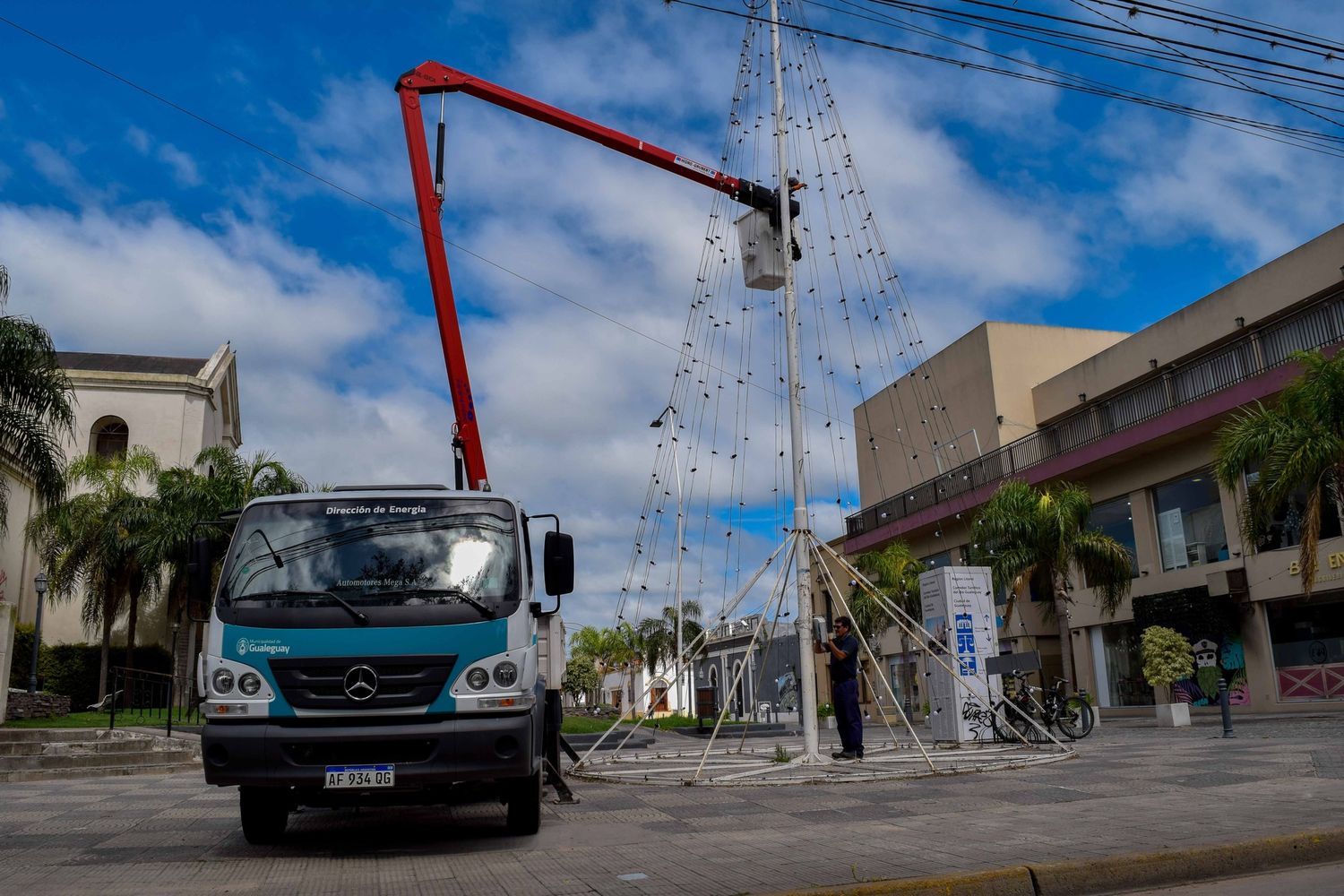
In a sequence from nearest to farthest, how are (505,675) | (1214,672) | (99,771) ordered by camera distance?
(505,675) < (99,771) < (1214,672)

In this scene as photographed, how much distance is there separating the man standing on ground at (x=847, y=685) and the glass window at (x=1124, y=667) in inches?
763

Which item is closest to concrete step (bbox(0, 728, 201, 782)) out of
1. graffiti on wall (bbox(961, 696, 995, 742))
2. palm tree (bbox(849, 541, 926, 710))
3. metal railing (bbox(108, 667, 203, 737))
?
metal railing (bbox(108, 667, 203, 737))

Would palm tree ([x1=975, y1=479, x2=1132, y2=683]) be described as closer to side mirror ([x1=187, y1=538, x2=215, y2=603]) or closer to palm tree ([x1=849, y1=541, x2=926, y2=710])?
palm tree ([x1=849, y1=541, x2=926, y2=710])

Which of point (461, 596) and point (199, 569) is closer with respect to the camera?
point (461, 596)

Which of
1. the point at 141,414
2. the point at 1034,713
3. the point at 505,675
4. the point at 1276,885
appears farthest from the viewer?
the point at 141,414

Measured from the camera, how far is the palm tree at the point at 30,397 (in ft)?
61.7

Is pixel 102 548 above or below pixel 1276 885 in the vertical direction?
above

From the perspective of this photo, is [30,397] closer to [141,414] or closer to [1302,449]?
[1302,449]

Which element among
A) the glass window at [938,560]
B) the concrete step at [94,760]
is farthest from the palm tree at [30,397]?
the glass window at [938,560]

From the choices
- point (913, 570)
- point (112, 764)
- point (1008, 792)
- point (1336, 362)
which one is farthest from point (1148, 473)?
point (112, 764)

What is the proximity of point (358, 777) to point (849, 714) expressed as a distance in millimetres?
8304

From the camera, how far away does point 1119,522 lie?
103ft

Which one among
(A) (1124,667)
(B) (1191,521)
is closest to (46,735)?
(B) (1191,521)

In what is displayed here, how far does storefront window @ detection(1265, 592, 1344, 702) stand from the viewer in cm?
2391
